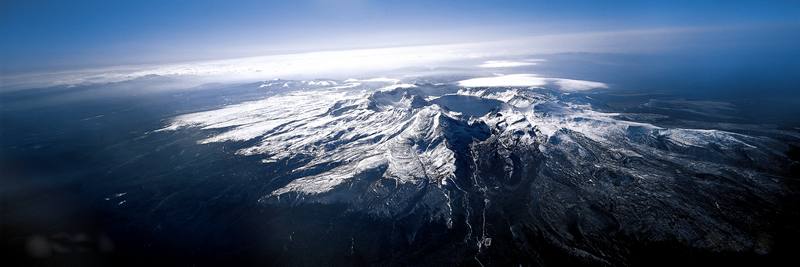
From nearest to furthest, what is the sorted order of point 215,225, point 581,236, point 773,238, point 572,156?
point 773,238 → point 581,236 → point 215,225 → point 572,156

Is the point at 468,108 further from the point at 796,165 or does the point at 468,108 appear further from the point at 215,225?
the point at 215,225

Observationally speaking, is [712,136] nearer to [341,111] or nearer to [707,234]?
[707,234]

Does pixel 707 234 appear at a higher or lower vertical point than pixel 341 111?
lower

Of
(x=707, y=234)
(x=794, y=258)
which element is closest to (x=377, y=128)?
(x=707, y=234)

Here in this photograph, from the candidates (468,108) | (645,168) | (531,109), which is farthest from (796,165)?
(468,108)

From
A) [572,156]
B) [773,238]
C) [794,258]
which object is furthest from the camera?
[572,156]

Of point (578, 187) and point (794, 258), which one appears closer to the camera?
point (794, 258)
